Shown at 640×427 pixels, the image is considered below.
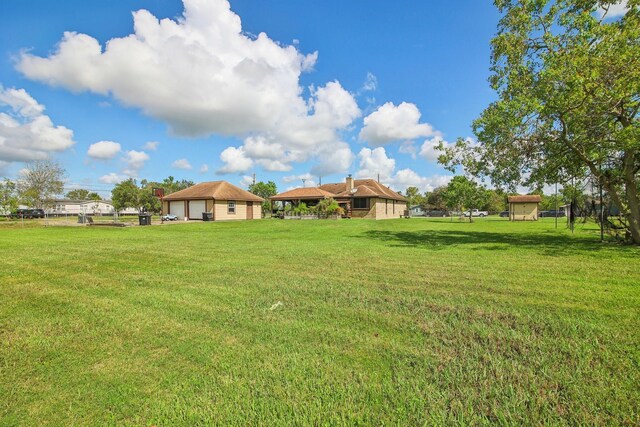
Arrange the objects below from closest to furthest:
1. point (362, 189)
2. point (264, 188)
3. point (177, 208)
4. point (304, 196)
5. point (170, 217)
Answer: point (170, 217) → point (177, 208) → point (362, 189) → point (304, 196) → point (264, 188)

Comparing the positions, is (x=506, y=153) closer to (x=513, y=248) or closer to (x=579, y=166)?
(x=579, y=166)

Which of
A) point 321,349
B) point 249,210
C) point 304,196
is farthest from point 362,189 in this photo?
point 321,349

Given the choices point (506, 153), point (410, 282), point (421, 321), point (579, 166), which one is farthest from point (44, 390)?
point (579, 166)

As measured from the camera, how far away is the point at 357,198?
4103 cm

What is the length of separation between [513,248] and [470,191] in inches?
1144

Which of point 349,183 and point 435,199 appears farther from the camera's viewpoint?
point 435,199

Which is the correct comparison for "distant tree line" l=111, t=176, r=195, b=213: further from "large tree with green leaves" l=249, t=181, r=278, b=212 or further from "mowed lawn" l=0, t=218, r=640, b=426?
"mowed lawn" l=0, t=218, r=640, b=426

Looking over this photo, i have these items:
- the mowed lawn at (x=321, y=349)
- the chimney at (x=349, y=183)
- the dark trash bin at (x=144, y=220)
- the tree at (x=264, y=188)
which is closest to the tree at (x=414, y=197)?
the tree at (x=264, y=188)

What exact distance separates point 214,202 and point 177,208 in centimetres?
640

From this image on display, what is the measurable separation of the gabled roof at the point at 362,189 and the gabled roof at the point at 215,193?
11.7 metres

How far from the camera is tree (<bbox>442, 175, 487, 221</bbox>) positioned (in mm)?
37906

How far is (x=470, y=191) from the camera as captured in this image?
124 feet

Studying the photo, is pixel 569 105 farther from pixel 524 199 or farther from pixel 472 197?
pixel 524 199

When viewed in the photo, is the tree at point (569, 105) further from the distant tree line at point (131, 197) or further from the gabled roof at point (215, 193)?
the distant tree line at point (131, 197)
